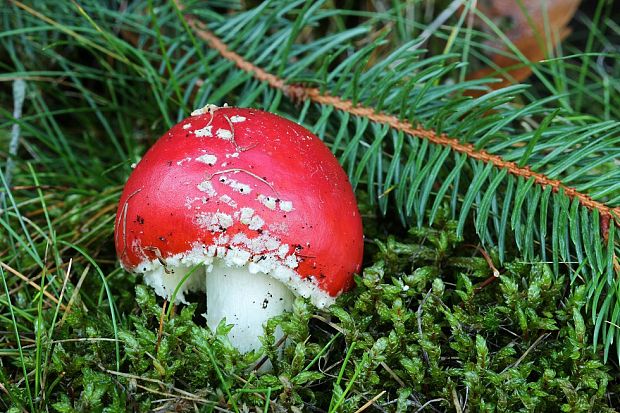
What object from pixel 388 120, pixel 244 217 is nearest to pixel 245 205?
pixel 244 217

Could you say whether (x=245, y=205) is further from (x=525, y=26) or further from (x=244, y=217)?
(x=525, y=26)

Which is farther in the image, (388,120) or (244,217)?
(388,120)

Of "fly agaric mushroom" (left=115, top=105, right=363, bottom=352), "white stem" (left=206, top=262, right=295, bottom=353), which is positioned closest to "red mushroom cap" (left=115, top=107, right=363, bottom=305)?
"fly agaric mushroom" (left=115, top=105, right=363, bottom=352)

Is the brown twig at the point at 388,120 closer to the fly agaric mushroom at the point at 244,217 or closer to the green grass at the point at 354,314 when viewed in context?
the green grass at the point at 354,314

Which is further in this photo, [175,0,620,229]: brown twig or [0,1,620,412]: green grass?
[175,0,620,229]: brown twig

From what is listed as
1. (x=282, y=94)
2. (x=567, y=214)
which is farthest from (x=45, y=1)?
(x=567, y=214)

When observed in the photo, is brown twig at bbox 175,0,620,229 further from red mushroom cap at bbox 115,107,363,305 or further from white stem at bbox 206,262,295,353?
white stem at bbox 206,262,295,353

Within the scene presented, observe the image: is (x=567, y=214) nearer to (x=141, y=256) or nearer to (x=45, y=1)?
(x=141, y=256)
